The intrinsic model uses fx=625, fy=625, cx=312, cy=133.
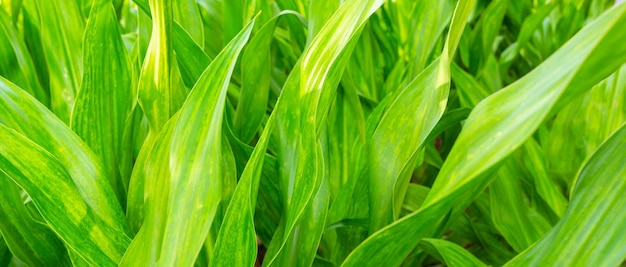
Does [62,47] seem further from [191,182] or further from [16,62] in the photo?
[191,182]

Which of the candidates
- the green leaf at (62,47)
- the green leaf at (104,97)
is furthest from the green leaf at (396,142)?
the green leaf at (62,47)

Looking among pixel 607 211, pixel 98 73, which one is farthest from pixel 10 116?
pixel 607 211

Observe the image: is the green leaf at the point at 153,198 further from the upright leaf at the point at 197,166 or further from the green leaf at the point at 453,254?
the green leaf at the point at 453,254

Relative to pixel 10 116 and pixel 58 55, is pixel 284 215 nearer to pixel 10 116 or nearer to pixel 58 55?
pixel 10 116

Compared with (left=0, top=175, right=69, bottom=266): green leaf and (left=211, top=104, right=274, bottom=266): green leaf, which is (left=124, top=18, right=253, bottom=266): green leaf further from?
(left=0, top=175, right=69, bottom=266): green leaf

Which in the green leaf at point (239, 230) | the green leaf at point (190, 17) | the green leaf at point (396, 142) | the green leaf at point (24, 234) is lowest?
the green leaf at point (24, 234)

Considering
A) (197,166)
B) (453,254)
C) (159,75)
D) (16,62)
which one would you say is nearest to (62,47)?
(16,62)
